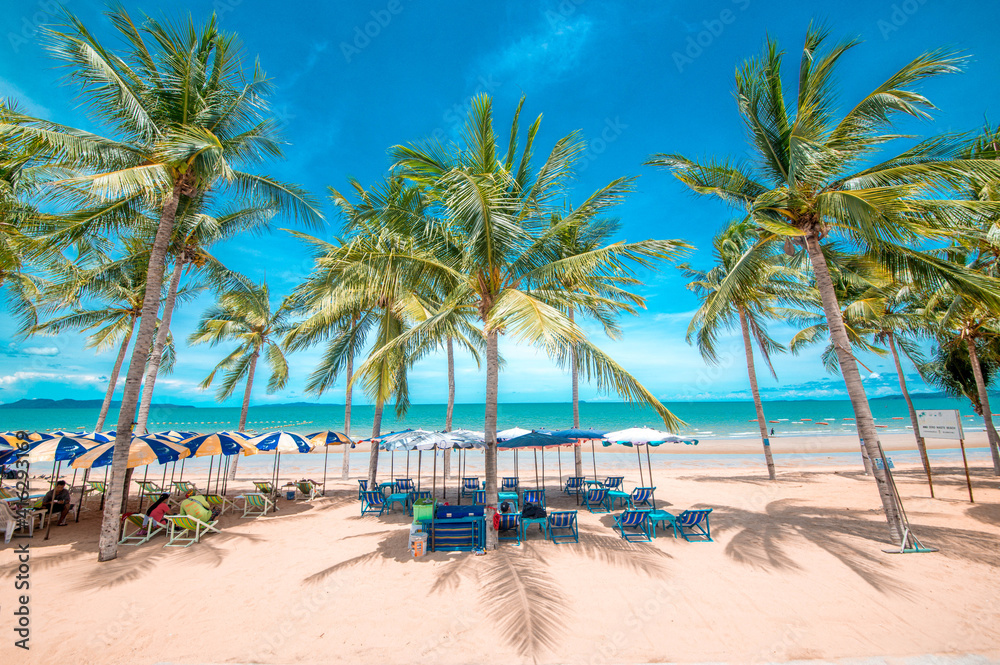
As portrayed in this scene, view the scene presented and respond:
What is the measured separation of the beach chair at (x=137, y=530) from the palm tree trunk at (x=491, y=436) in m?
7.00

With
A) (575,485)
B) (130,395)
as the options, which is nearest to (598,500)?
(575,485)

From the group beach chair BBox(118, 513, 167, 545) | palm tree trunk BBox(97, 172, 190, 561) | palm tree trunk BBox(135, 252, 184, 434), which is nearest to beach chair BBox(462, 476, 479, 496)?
beach chair BBox(118, 513, 167, 545)

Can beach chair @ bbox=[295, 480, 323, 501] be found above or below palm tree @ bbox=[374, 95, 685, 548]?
below

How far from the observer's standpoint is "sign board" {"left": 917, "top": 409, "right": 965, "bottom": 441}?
9367 millimetres

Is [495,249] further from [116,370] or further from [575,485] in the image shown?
[116,370]

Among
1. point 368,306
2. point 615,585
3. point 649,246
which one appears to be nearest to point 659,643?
point 615,585

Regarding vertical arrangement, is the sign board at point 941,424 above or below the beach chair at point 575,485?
above

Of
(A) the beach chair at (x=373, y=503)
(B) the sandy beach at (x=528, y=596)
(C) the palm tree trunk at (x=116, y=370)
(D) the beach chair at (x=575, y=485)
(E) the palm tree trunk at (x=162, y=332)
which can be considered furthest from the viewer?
(C) the palm tree trunk at (x=116, y=370)

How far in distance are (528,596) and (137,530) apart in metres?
8.78

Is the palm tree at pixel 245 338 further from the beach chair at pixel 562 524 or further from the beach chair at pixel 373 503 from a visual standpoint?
the beach chair at pixel 562 524

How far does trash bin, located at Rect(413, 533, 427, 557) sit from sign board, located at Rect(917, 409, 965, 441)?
38.4 ft

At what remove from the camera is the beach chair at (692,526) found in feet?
26.8

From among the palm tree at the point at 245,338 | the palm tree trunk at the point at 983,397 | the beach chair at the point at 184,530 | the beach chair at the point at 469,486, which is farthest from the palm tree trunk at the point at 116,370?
the palm tree trunk at the point at 983,397

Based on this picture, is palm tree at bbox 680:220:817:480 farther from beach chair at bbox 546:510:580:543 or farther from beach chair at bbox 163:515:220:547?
beach chair at bbox 163:515:220:547
